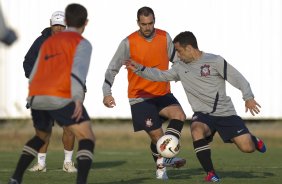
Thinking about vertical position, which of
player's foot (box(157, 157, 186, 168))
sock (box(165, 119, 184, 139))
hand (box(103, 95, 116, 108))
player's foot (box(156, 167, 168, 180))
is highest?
hand (box(103, 95, 116, 108))

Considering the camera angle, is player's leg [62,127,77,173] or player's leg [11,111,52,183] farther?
player's leg [62,127,77,173]

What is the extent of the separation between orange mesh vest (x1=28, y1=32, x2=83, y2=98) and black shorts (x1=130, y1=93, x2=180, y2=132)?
10.5ft

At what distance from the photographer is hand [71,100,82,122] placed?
11.0 meters

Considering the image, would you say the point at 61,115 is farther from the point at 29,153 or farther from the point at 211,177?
the point at 211,177

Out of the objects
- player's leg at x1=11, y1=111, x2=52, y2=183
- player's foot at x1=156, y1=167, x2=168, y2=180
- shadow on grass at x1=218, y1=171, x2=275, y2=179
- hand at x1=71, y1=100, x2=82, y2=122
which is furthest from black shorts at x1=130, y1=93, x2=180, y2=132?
hand at x1=71, y1=100, x2=82, y2=122

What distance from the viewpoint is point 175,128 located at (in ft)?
45.2

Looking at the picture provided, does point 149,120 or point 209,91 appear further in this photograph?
point 149,120

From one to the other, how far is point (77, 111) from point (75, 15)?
104 centimetres

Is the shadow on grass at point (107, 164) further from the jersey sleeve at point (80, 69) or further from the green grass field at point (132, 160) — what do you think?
the jersey sleeve at point (80, 69)

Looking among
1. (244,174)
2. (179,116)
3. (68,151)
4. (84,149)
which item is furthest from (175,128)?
(84,149)

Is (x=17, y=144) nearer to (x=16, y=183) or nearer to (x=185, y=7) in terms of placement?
(x=185, y=7)

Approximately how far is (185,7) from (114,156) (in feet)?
21.2

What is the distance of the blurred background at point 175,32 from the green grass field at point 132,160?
427mm

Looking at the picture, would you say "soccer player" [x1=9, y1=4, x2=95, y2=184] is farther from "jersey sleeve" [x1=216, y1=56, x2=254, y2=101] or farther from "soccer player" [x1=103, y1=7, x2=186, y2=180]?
"soccer player" [x1=103, y1=7, x2=186, y2=180]
